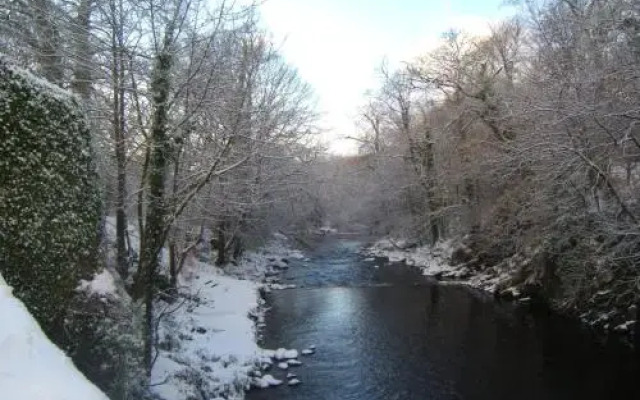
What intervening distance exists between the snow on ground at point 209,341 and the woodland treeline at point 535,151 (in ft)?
23.7

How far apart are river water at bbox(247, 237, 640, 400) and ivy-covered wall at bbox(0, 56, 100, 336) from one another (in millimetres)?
5352

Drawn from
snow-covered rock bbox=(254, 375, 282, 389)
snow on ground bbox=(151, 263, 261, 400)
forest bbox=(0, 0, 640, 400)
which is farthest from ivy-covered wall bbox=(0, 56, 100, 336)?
snow-covered rock bbox=(254, 375, 282, 389)

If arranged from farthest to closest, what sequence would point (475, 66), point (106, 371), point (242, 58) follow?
A: point (475, 66)
point (242, 58)
point (106, 371)

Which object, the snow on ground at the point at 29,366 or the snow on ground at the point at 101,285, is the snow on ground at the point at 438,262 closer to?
the snow on ground at the point at 101,285

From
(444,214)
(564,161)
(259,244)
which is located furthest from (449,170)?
(564,161)


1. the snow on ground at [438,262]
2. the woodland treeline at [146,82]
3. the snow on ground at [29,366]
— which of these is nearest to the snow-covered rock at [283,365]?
the woodland treeline at [146,82]

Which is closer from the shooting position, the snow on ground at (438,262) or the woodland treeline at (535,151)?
the woodland treeline at (535,151)

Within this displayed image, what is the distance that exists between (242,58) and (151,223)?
3607 millimetres

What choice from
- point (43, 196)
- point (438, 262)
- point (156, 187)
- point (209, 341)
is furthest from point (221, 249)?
point (43, 196)

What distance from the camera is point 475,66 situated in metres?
21.3

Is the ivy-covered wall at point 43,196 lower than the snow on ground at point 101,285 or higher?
higher

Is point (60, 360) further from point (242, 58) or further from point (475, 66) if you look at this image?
point (475, 66)

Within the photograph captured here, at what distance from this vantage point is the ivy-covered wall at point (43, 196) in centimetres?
432

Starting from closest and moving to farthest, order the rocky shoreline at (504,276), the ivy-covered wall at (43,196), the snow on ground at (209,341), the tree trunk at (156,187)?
the ivy-covered wall at (43,196) → the tree trunk at (156,187) → the snow on ground at (209,341) → the rocky shoreline at (504,276)
